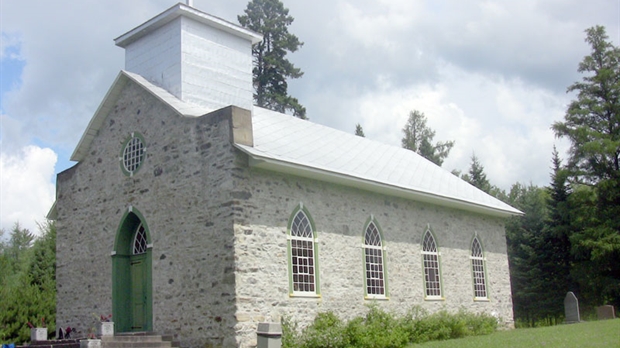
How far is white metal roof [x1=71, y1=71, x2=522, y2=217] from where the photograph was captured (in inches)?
674

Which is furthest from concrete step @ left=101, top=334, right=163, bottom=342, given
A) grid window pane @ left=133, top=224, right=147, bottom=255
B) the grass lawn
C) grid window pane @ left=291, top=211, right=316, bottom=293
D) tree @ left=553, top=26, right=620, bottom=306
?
tree @ left=553, top=26, right=620, bottom=306

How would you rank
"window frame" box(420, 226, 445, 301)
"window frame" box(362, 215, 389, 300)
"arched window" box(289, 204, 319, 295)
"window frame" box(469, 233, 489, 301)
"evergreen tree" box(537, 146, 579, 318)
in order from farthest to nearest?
"evergreen tree" box(537, 146, 579, 318), "window frame" box(469, 233, 489, 301), "window frame" box(420, 226, 445, 301), "window frame" box(362, 215, 389, 300), "arched window" box(289, 204, 319, 295)

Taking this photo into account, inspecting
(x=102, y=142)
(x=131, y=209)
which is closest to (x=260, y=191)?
(x=131, y=209)

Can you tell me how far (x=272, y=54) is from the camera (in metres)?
40.5

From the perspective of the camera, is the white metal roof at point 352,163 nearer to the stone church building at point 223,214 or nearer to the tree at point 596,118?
the stone church building at point 223,214

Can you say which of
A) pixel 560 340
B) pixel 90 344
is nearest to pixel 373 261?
pixel 560 340

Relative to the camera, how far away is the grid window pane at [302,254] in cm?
1673

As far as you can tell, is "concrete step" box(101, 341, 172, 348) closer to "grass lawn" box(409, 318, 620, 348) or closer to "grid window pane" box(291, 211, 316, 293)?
"grid window pane" box(291, 211, 316, 293)

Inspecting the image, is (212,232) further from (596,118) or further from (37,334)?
(596,118)

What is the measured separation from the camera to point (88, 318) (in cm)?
1886

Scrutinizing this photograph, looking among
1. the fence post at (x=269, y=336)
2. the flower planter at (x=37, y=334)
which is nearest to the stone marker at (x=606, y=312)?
the fence post at (x=269, y=336)

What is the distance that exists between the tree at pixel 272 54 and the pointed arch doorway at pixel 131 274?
21284 millimetres

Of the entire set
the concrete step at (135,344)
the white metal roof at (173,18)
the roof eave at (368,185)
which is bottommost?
the concrete step at (135,344)

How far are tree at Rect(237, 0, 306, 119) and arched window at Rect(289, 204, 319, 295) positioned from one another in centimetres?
2219
